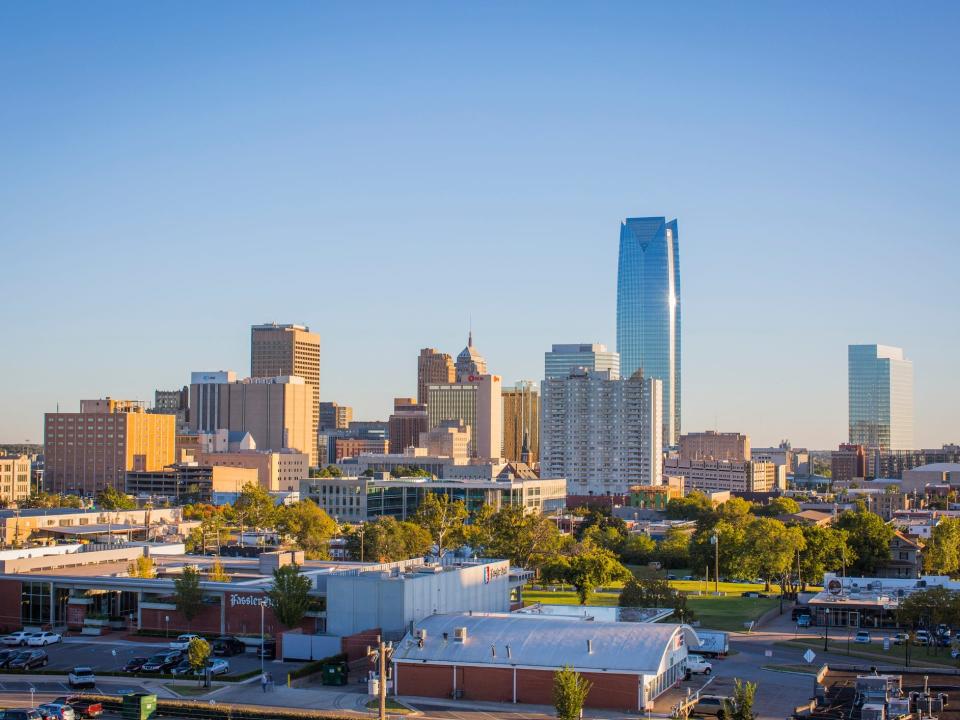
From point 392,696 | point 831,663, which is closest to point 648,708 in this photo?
point 392,696

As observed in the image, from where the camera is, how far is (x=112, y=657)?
6675cm

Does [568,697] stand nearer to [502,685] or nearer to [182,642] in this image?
[502,685]

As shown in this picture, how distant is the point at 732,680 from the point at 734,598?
145 ft

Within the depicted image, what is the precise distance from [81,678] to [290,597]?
42.2 feet

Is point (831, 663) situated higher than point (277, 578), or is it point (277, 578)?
point (277, 578)

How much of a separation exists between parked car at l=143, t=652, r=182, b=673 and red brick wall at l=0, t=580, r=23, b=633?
1813cm

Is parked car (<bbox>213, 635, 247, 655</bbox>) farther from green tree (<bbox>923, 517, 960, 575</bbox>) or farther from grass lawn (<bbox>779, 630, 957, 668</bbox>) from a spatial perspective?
green tree (<bbox>923, 517, 960, 575</bbox>)

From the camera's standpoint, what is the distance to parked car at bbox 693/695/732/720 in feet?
172

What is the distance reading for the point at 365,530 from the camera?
122312mm

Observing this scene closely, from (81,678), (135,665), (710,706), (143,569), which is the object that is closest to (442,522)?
(143,569)

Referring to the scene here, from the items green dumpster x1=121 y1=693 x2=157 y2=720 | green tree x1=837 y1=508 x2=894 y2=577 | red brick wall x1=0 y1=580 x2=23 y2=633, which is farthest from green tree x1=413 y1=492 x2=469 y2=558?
green dumpster x1=121 y1=693 x2=157 y2=720

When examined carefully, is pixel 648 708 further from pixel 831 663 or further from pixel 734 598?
pixel 734 598

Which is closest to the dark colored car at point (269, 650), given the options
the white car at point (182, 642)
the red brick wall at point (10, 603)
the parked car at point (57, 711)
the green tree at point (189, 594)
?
the white car at point (182, 642)

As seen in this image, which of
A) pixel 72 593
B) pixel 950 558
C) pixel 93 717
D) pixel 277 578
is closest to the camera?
pixel 93 717
